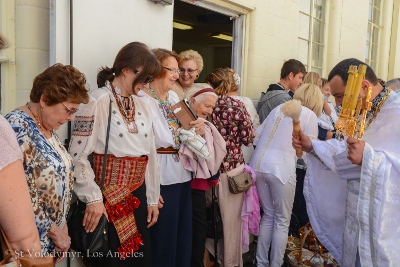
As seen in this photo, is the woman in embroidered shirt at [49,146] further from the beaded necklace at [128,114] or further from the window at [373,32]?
the window at [373,32]

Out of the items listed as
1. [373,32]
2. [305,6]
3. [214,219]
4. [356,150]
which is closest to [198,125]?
[214,219]

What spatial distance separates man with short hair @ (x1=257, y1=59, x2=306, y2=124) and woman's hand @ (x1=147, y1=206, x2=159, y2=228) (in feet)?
7.41

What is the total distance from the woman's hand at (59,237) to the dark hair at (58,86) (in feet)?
2.01

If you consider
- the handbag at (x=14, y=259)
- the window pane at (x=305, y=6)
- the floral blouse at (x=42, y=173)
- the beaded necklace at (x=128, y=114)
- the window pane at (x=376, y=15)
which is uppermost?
the window pane at (x=376, y=15)

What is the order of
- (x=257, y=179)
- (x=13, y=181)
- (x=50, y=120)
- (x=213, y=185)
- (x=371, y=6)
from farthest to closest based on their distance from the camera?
(x=371, y=6) → (x=257, y=179) → (x=213, y=185) → (x=50, y=120) → (x=13, y=181)

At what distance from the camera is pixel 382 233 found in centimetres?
246

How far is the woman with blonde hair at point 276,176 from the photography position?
3680 millimetres

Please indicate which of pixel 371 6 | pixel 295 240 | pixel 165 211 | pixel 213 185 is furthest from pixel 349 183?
pixel 371 6

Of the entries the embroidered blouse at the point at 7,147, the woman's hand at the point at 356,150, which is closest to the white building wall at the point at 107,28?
the embroidered blouse at the point at 7,147

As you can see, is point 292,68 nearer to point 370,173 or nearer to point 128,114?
point 370,173

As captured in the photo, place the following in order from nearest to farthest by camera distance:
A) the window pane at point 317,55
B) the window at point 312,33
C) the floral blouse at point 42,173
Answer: the floral blouse at point 42,173
the window at point 312,33
the window pane at point 317,55

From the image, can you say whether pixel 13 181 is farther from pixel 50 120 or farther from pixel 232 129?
pixel 232 129

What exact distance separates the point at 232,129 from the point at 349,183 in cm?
108

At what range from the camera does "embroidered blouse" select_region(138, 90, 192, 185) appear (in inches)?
108
